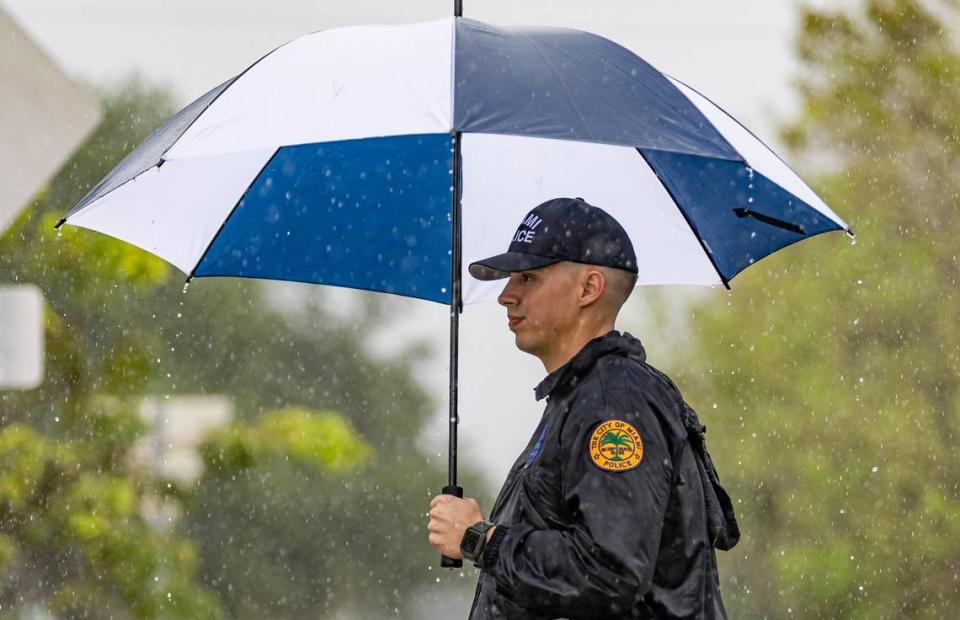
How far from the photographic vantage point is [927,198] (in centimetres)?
610

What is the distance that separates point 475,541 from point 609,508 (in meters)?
0.24

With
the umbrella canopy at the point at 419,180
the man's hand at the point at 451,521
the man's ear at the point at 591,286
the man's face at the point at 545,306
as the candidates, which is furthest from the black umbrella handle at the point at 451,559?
the umbrella canopy at the point at 419,180

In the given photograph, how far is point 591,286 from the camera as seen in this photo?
1.89 metres

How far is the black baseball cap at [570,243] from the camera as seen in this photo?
1.88m

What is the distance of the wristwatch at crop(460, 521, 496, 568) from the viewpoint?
178cm

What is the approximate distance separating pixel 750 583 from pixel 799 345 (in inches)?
45.9

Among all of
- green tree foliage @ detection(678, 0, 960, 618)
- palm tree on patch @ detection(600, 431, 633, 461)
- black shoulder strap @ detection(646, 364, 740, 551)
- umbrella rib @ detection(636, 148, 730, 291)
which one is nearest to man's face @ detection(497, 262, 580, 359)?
black shoulder strap @ detection(646, 364, 740, 551)

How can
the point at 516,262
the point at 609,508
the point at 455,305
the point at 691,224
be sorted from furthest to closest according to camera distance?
the point at 691,224 < the point at 455,305 < the point at 516,262 < the point at 609,508

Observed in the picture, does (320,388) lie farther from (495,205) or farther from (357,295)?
(495,205)

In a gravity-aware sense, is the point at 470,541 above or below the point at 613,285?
below

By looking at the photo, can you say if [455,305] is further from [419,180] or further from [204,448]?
[204,448]

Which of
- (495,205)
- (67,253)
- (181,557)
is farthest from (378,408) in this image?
(495,205)

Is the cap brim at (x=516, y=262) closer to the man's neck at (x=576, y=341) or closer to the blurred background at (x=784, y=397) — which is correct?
the man's neck at (x=576, y=341)

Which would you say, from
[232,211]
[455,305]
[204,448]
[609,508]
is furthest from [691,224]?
[204,448]
